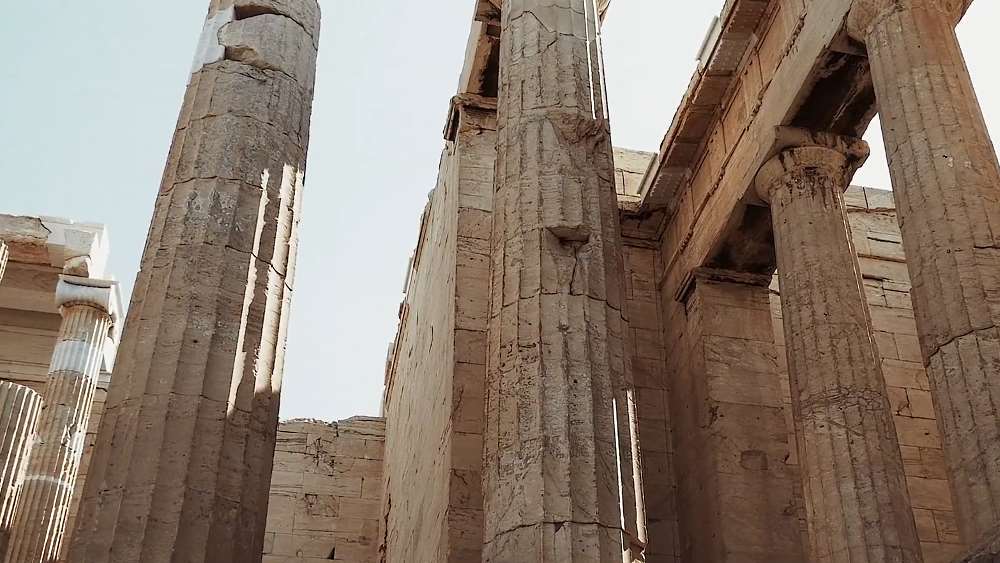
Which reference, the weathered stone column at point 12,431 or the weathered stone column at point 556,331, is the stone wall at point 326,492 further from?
the weathered stone column at point 556,331

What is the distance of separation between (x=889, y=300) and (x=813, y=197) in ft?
12.5

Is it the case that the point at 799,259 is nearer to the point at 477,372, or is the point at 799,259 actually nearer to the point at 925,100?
the point at 925,100

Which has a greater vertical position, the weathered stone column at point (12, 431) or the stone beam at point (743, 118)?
the stone beam at point (743, 118)

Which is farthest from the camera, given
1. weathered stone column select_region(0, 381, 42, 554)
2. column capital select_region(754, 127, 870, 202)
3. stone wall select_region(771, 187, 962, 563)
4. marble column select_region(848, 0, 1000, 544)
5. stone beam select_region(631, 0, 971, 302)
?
stone wall select_region(771, 187, 962, 563)

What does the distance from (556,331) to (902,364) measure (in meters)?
8.37

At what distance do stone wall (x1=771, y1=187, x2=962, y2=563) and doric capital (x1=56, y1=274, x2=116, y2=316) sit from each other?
10.1m

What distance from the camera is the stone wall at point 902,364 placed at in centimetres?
1302

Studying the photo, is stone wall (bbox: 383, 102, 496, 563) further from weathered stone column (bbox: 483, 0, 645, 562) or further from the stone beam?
weathered stone column (bbox: 483, 0, 645, 562)

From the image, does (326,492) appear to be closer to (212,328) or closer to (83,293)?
(83,293)

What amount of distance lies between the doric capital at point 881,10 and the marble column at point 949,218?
1 cm

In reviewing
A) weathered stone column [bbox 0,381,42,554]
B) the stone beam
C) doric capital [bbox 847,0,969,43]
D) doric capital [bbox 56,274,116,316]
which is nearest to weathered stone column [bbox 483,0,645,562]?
doric capital [bbox 847,0,969,43]

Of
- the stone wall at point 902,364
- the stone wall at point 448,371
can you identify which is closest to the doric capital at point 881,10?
the stone wall at point 448,371

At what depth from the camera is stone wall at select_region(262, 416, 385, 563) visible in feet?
56.3

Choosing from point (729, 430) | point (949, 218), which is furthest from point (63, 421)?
point (949, 218)
